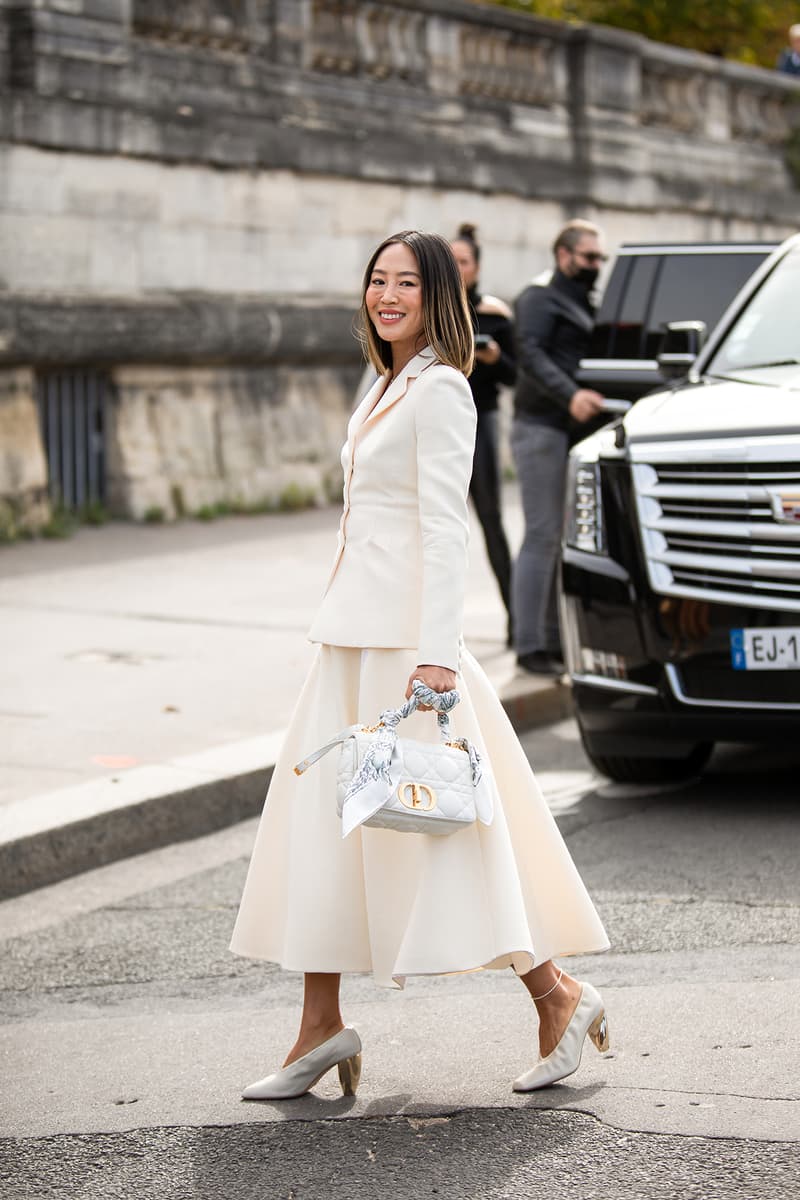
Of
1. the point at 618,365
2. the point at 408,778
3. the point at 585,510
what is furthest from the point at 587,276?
the point at 408,778

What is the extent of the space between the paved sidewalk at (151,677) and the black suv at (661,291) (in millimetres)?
1598

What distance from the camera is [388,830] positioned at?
13.6 ft

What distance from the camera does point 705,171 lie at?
2072 cm

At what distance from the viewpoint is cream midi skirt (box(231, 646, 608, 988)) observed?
13.3 feet

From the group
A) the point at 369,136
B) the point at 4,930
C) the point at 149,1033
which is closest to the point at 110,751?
the point at 4,930

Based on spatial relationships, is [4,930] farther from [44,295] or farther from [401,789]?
[44,295]

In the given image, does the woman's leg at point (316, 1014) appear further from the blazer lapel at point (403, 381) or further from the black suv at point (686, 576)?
the black suv at point (686, 576)

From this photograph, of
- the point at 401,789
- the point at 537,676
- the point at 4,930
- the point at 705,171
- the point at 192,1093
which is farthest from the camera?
the point at 705,171

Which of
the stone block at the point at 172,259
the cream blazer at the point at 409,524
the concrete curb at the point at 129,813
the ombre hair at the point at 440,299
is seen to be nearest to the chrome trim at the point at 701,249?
the concrete curb at the point at 129,813

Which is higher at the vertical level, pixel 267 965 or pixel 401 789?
pixel 401 789

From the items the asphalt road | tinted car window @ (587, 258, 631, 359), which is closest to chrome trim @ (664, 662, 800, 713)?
the asphalt road

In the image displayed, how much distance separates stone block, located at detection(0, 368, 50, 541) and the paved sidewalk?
0.24 metres

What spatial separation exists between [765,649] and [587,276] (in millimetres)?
3473

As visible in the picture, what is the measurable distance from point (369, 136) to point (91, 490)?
3.98 m
